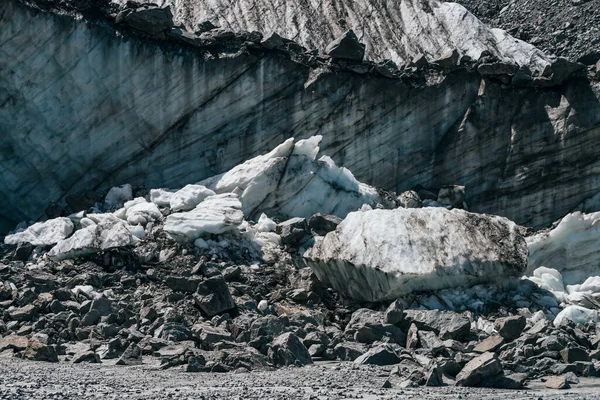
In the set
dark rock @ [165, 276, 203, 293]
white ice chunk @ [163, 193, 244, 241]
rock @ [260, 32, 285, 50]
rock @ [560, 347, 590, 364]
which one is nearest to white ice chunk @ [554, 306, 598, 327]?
rock @ [560, 347, 590, 364]

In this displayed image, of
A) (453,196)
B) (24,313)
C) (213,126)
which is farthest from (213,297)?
(453,196)

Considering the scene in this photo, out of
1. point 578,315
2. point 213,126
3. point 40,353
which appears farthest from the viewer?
point 213,126

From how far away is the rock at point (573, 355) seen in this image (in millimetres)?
22266

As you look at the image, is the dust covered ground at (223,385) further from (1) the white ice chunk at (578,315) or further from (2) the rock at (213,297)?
(1) the white ice chunk at (578,315)

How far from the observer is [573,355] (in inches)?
879

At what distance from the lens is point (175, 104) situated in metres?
34.2

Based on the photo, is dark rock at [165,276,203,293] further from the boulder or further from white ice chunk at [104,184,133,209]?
the boulder

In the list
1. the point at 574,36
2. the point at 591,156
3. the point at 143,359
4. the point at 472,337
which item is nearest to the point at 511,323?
the point at 472,337

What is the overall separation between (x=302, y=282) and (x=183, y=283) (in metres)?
3.19

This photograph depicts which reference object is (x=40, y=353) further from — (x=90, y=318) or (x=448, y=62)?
(x=448, y=62)

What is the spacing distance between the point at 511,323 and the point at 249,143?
11.9 metres

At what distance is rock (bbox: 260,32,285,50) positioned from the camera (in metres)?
34.3

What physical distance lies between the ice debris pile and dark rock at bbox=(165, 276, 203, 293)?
34 mm

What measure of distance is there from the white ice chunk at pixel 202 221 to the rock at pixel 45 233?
8.50 feet
